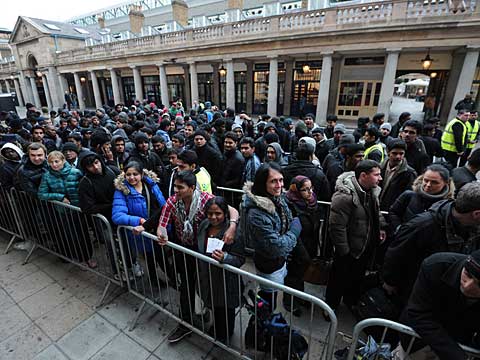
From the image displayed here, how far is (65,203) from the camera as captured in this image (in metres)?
3.26

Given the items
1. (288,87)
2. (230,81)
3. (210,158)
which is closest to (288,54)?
(288,87)

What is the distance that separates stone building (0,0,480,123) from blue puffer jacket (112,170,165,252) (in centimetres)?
1292

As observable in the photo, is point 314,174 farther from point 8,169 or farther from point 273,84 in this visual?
point 273,84

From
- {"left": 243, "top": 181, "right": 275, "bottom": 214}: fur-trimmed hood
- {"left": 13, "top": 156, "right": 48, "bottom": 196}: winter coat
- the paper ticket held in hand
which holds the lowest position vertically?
the paper ticket held in hand

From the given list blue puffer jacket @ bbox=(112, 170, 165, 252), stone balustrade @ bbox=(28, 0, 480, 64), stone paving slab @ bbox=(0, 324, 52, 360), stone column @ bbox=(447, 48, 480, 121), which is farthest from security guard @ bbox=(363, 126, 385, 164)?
stone column @ bbox=(447, 48, 480, 121)

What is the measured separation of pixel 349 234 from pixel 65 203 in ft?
12.2

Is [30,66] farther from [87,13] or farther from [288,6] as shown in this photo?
[288,6]

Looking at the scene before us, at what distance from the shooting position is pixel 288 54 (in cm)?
1341

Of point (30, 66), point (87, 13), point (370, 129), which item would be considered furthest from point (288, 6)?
point (87, 13)

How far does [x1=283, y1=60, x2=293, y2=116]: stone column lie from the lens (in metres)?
16.5

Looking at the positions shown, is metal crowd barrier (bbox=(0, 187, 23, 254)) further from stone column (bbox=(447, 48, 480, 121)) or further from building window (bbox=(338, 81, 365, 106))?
building window (bbox=(338, 81, 365, 106))

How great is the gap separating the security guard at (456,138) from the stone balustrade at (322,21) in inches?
295

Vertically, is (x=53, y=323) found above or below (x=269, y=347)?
below

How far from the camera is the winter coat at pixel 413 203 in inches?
93.7
